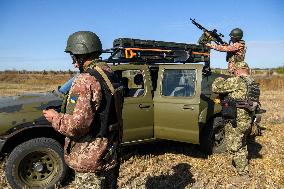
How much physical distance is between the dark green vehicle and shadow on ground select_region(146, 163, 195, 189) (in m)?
0.61

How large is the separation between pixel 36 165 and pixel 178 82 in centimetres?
281

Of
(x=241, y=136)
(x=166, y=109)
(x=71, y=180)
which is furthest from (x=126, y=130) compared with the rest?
(x=241, y=136)

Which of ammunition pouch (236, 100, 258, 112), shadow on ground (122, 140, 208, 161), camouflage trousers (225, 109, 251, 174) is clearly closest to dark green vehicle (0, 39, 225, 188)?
shadow on ground (122, 140, 208, 161)

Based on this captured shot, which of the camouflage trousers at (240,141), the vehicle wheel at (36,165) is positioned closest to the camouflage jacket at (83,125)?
the vehicle wheel at (36,165)

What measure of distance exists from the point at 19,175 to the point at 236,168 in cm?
336

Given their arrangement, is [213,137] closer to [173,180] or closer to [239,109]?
[239,109]

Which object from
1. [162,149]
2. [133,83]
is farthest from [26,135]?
[162,149]

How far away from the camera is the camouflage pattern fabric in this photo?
610 centimetres

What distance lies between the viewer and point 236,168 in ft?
20.2

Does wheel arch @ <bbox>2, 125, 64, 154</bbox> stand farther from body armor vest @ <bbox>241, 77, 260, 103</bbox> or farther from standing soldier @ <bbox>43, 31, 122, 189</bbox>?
body armor vest @ <bbox>241, 77, 260, 103</bbox>

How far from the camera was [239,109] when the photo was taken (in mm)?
6125

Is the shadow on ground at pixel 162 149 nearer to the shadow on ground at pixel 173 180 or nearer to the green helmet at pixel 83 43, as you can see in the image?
the shadow on ground at pixel 173 180

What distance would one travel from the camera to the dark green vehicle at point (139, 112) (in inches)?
207

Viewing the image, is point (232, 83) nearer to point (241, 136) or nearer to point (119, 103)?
point (241, 136)
